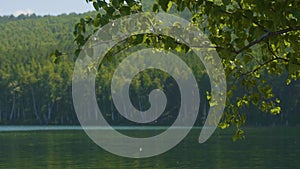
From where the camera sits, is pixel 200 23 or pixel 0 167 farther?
pixel 0 167

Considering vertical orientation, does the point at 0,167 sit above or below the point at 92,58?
below

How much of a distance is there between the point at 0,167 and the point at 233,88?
44.3m

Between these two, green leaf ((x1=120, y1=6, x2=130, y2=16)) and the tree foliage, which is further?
green leaf ((x1=120, y1=6, x2=130, y2=16))

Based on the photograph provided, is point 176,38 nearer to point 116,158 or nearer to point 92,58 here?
point 92,58

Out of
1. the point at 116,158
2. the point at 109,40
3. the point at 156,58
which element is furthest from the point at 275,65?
the point at 156,58

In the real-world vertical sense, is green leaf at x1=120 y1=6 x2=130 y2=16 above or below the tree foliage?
above

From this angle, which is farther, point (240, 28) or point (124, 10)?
point (240, 28)

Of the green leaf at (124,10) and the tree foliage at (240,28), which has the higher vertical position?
the green leaf at (124,10)

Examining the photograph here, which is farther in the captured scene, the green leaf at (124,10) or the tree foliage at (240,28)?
the green leaf at (124,10)

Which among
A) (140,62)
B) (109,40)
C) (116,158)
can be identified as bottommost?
(116,158)

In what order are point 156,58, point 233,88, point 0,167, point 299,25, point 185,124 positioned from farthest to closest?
point 156,58
point 185,124
point 0,167
point 233,88
point 299,25

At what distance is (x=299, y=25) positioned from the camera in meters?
6.48

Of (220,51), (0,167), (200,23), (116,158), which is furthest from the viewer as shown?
(116,158)

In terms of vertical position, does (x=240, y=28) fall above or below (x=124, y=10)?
below
